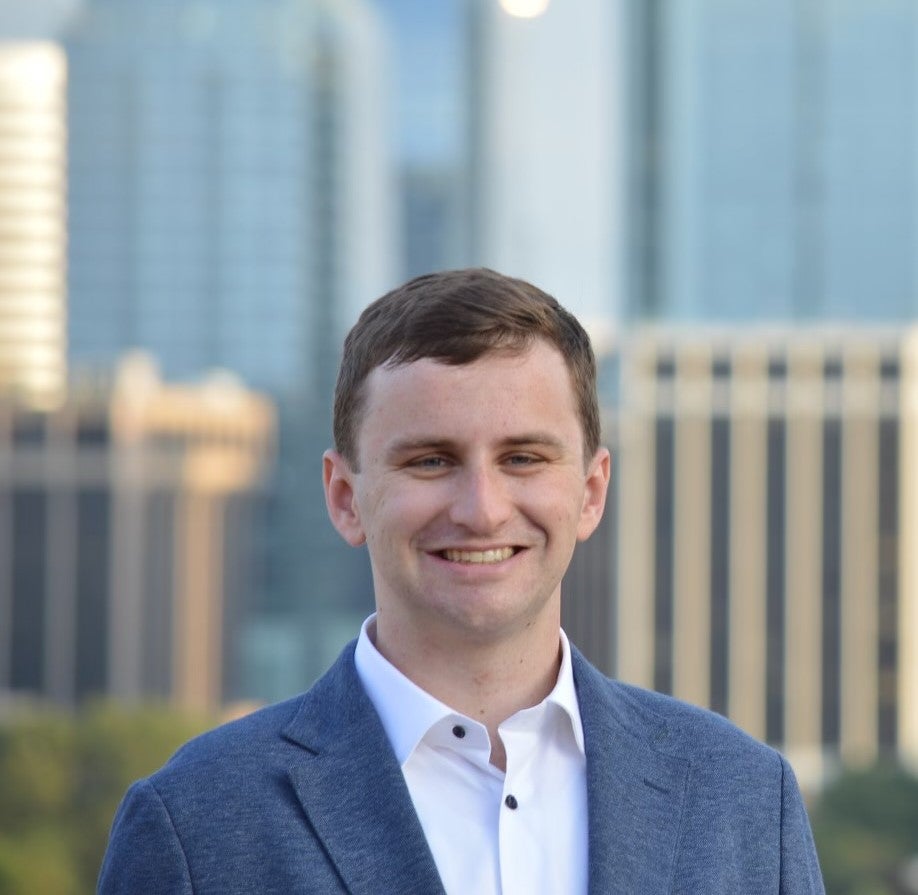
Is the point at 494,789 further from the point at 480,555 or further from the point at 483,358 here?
the point at 483,358

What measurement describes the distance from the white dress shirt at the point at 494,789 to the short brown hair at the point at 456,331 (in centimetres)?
37

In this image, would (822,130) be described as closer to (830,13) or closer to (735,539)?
(830,13)

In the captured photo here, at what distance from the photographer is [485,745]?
113 inches

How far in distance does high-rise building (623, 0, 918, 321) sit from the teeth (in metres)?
163

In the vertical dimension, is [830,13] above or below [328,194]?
above

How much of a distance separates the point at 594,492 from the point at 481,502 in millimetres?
307

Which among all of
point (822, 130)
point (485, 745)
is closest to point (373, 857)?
point (485, 745)

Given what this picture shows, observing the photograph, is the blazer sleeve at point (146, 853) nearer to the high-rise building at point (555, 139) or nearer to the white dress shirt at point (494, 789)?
the white dress shirt at point (494, 789)

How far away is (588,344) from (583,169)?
174185mm

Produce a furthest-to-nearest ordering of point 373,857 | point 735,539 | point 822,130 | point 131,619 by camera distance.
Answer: point 822,130 → point 131,619 → point 735,539 → point 373,857

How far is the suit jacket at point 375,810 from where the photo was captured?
2.82 m

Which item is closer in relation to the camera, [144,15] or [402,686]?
[402,686]

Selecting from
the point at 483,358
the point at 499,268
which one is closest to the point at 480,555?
the point at 483,358

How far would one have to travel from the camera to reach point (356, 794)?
290 cm
